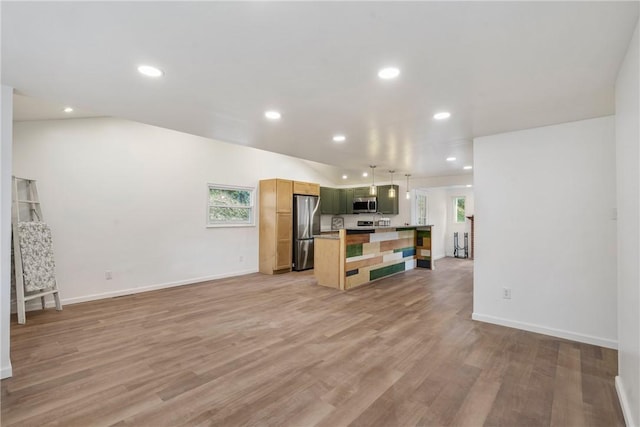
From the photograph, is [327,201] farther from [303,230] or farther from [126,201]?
[126,201]

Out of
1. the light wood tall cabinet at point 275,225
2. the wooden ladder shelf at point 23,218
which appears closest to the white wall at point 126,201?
the wooden ladder shelf at point 23,218

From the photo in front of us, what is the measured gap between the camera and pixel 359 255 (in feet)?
18.6

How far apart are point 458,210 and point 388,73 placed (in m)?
9.00

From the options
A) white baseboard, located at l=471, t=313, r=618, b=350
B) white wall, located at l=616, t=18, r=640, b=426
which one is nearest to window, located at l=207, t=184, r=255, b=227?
white baseboard, located at l=471, t=313, r=618, b=350

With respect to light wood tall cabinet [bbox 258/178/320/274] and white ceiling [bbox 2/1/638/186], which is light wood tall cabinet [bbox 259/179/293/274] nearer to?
light wood tall cabinet [bbox 258/178/320/274]

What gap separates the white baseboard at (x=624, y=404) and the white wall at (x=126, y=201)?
5.95 meters

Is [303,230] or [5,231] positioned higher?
[5,231]

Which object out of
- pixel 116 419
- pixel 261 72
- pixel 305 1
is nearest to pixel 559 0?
pixel 305 1

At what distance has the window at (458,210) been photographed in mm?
10021

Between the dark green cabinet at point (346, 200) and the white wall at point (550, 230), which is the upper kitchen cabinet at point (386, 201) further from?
the white wall at point (550, 230)

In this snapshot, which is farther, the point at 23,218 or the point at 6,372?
the point at 23,218

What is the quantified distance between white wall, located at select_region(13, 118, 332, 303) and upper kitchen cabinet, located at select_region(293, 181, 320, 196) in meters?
1.39

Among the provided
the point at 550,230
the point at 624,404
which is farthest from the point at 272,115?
the point at 624,404

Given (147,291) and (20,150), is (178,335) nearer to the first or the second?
(147,291)
